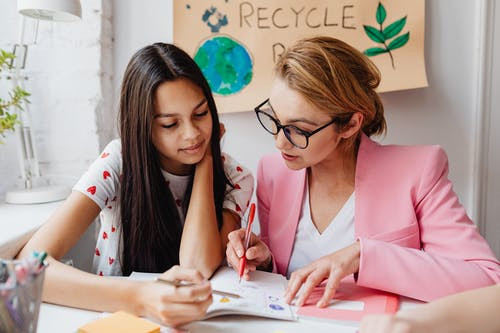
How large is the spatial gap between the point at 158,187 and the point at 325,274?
497 mm

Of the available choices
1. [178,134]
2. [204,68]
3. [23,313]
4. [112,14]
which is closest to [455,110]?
[204,68]

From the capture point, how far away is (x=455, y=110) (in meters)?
1.56

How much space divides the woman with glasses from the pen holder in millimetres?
441

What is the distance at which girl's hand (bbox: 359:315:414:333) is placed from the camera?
Result: 1.80ft

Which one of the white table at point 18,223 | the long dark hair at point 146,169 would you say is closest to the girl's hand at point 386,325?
the long dark hair at point 146,169

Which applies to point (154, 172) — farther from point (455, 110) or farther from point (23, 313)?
point (455, 110)

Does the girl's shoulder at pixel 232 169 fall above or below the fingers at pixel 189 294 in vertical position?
above

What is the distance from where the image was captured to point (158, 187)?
1128mm

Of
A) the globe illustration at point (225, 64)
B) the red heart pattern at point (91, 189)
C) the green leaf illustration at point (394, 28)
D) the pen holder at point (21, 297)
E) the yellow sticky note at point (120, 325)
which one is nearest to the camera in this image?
the pen holder at point (21, 297)

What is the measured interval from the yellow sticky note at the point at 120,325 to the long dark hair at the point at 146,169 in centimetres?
43

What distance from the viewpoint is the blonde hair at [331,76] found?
0.99m

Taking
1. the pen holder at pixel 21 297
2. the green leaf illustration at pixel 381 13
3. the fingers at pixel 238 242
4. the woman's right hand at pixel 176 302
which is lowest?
the woman's right hand at pixel 176 302

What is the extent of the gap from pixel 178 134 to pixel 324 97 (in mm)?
352

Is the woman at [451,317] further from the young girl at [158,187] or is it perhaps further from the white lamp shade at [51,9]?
the white lamp shade at [51,9]
